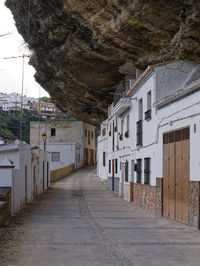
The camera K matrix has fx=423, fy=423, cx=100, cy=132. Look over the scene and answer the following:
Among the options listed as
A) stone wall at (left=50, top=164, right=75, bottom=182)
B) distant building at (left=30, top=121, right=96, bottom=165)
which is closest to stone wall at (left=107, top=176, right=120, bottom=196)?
stone wall at (left=50, top=164, right=75, bottom=182)

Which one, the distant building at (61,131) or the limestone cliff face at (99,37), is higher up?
the limestone cliff face at (99,37)

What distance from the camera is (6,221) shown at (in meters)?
13.6

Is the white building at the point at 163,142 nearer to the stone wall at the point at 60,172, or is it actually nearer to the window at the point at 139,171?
the window at the point at 139,171

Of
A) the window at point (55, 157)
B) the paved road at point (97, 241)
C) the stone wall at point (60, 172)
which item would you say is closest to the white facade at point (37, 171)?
the paved road at point (97, 241)

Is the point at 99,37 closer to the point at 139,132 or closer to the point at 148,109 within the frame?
the point at 148,109

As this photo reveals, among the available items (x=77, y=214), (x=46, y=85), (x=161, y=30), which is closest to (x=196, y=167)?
(x=77, y=214)

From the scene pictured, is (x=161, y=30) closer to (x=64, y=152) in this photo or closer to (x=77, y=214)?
(x=77, y=214)

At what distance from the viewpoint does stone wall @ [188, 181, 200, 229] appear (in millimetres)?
11992

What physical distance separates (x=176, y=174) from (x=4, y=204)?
222 inches

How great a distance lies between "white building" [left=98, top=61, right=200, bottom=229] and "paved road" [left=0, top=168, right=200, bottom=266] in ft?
3.24

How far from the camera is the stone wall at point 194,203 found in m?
12.0

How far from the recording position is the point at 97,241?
33.6ft

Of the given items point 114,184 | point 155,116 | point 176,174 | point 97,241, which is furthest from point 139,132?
point 97,241

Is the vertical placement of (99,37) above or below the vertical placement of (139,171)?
above
